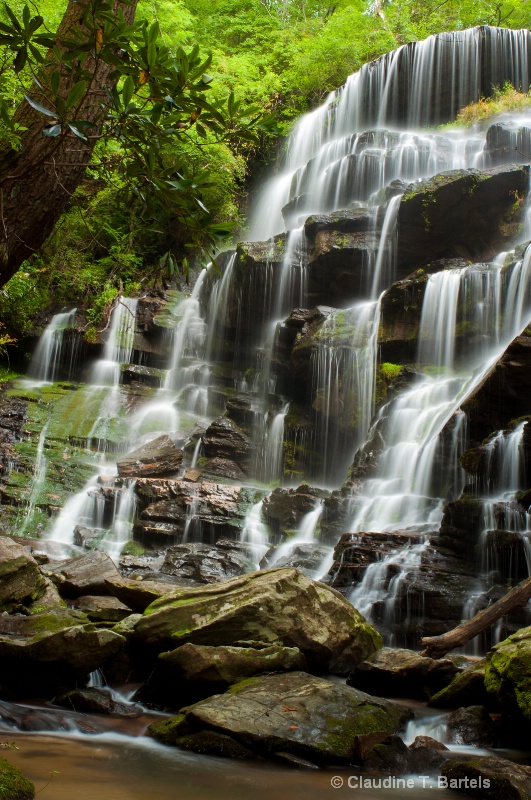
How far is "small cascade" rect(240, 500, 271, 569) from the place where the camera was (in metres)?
13.3

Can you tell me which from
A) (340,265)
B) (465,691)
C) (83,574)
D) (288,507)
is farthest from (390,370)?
(465,691)

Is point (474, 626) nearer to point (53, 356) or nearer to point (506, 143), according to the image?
point (53, 356)

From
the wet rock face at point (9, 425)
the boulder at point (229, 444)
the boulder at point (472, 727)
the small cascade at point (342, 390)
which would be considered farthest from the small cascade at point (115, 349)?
the boulder at point (472, 727)

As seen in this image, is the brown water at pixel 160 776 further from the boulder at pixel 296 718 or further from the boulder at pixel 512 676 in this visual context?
the boulder at pixel 512 676

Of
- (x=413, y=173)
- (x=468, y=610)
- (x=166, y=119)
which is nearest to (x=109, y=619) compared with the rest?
(x=468, y=610)

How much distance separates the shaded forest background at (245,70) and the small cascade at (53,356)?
2.54 ft

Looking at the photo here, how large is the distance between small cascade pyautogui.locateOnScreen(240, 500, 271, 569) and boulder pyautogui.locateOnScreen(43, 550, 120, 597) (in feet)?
13.6

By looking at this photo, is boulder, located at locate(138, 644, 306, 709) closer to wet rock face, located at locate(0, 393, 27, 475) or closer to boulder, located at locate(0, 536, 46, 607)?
boulder, located at locate(0, 536, 46, 607)

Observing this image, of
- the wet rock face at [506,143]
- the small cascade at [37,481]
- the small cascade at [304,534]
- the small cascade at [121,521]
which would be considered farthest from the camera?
the wet rock face at [506,143]

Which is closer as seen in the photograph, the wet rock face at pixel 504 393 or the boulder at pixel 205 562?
the boulder at pixel 205 562

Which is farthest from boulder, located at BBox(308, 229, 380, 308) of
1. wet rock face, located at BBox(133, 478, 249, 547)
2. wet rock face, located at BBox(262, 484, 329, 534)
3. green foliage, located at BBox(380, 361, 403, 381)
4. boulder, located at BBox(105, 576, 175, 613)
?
boulder, located at BBox(105, 576, 175, 613)

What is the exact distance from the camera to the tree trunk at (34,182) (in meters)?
2.99

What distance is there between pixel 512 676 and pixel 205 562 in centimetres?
770

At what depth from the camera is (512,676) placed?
503 cm
